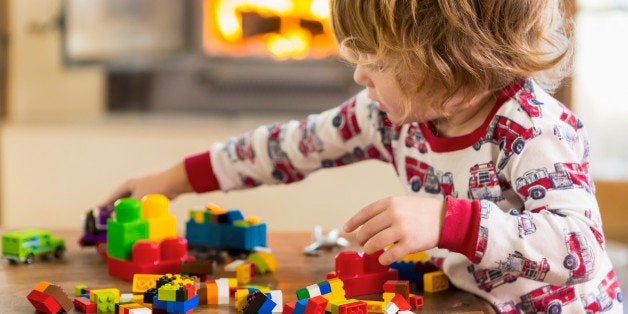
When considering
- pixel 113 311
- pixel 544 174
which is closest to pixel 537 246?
pixel 544 174

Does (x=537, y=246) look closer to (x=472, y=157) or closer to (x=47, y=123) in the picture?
(x=472, y=157)

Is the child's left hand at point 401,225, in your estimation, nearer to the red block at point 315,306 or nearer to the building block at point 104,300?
the red block at point 315,306

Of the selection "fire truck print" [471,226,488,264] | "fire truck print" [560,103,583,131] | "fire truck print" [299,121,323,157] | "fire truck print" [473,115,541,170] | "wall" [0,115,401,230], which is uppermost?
"fire truck print" [560,103,583,131]

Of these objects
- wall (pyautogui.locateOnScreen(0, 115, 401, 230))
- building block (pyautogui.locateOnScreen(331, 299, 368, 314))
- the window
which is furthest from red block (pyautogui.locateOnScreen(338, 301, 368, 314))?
the window

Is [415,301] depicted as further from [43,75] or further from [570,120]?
[43,75]

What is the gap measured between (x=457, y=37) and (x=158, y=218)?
1.16 ft

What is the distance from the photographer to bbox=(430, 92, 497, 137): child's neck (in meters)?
0.84

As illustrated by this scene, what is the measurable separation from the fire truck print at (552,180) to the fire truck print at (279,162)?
0.33 m

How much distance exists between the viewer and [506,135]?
2.67 ft

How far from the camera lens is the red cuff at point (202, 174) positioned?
1041mm

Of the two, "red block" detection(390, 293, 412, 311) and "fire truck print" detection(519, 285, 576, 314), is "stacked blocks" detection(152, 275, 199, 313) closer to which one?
"red block" detection(390, 293, 412, 311)

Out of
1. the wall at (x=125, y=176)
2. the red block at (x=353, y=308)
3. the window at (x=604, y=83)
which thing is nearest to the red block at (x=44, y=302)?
the red block at (x=353, y=308)

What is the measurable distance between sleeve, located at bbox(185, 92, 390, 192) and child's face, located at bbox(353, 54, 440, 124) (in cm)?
13

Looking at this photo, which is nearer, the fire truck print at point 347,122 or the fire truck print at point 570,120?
the fire truck print at point 570,120
